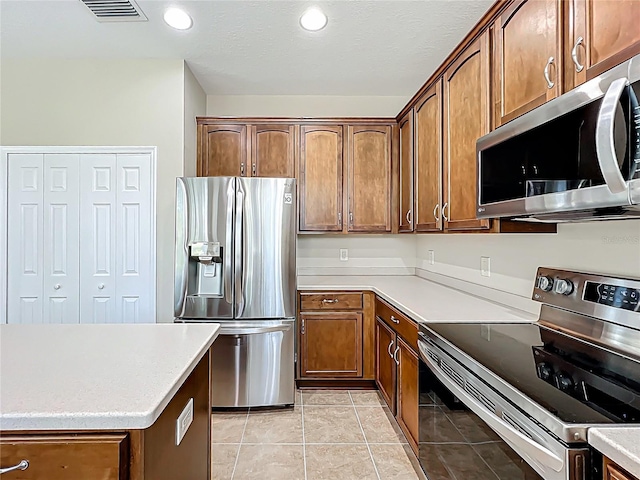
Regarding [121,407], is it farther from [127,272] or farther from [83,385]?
[127,272]

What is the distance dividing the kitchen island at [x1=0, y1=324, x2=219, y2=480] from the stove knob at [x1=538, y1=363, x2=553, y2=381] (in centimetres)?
104

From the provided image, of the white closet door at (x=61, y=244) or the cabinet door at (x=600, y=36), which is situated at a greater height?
the cabinet door at (x=600, y=36)

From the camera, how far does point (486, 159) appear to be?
183 cm

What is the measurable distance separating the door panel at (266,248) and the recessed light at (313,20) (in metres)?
1.00

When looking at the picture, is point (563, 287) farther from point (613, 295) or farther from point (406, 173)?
point (406, 173)

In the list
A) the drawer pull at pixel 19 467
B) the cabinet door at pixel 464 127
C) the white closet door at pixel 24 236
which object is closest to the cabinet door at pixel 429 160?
the cabinet door at pixel 464 127

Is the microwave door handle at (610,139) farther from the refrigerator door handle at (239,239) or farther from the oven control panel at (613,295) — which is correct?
the refrigerator door handle at (239,239)

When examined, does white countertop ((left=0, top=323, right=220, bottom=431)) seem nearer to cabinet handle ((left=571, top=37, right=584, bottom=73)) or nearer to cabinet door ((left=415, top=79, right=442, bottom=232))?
cabinet handle ((left=571, top=37, right=584, bottom=73))

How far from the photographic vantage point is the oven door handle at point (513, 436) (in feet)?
3.10

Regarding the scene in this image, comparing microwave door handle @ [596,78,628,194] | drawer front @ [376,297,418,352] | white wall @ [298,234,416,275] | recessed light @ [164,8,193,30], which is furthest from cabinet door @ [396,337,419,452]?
recessed light @ [164,8,193,30]

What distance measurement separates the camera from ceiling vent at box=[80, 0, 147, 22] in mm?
2387

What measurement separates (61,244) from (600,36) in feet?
11.4

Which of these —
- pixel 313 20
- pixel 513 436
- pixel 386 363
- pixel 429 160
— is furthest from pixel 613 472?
pixel 313 20

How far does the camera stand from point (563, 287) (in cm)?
175
